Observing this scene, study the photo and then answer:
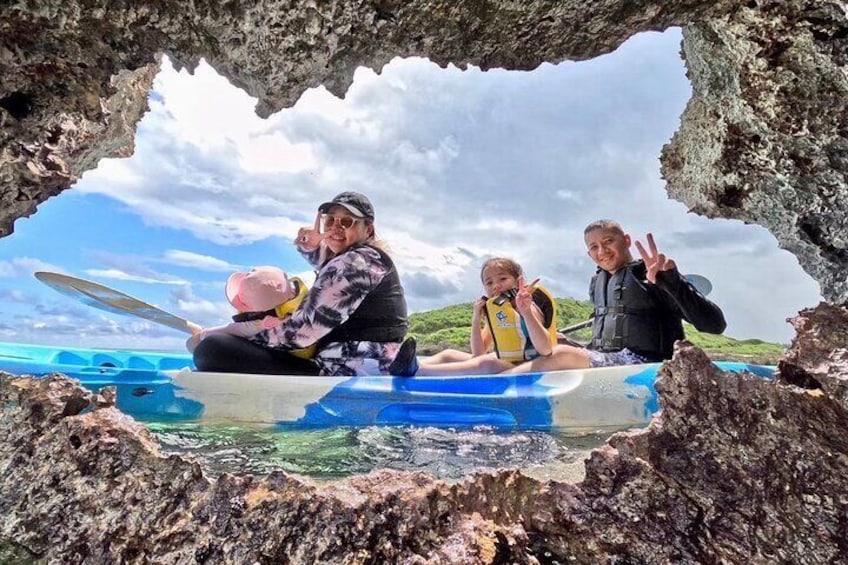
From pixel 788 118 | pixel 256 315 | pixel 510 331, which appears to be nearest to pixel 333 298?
pixel 256 315

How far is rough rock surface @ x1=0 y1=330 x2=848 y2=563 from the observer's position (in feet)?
4.94

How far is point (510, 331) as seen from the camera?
5.87 m

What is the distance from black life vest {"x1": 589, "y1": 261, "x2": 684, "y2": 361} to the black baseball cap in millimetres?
2719

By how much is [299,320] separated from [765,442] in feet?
11.7

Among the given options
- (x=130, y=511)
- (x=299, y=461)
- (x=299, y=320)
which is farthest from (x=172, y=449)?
(x=130, y=511)

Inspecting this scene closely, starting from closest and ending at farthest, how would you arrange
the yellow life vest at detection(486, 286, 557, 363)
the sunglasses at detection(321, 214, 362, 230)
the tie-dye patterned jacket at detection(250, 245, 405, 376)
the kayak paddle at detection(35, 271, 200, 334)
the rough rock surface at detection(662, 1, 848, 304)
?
the rough rock surface at detection(662, 1, 848, 304), the tie-dye patterned jacket at detection(250, 245, 405, 376), the sunglasses at detection(321, 214, 362, 230), the yellow life vest at detection(486, 286, 557, 363), the kayak paddle at detection(35, 271, 200, 334)

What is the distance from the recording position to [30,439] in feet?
6.15

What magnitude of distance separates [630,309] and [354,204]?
9.84 ft

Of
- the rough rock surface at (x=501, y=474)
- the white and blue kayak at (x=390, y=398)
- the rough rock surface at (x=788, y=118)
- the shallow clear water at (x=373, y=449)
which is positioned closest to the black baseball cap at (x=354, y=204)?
the white and blue kayak at (x=390, y=398)

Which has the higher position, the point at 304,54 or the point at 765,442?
the point at 304,54

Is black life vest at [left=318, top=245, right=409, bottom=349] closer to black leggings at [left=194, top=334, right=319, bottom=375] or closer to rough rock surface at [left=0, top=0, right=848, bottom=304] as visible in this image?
black leggings at [left=194, top=334, right=319, bottom=375]

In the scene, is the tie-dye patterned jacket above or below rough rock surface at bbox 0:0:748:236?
below

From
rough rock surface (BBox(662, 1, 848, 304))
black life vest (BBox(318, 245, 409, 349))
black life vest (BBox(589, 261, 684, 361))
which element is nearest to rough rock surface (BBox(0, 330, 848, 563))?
rough rock surface (BBox(662, 1, 848, 304))

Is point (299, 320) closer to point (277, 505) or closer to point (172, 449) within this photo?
point (172, 449)
